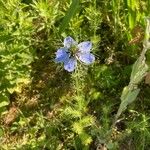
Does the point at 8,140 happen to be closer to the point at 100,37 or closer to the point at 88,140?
the point at 88,140

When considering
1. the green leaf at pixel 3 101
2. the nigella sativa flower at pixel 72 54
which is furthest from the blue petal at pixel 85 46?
the green leaf at pixel 3 101

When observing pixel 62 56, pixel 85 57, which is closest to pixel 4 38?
pixel 62 56

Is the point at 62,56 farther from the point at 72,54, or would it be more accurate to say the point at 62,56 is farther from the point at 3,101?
the point at 3,101

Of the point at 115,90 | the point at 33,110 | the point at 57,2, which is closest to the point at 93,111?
the point at 115,90

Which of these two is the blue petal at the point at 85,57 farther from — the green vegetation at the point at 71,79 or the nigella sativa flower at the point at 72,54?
the green vegetation at the point at 71,79

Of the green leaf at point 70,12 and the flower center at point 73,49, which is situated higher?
the green leaf at point 70,12

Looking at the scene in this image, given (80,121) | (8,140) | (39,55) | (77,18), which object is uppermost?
(77,18)
